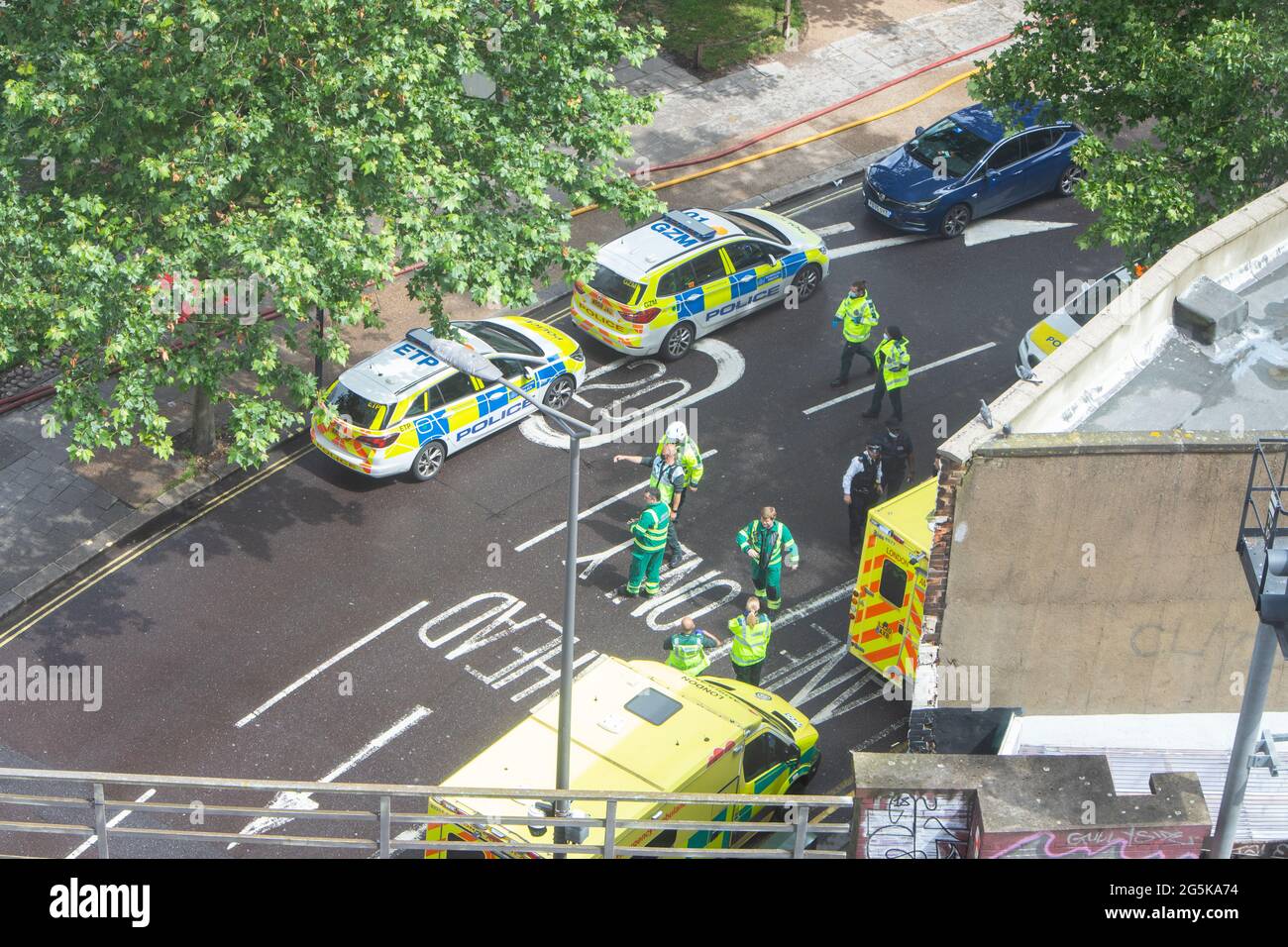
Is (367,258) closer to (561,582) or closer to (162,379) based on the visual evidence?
(162,379)

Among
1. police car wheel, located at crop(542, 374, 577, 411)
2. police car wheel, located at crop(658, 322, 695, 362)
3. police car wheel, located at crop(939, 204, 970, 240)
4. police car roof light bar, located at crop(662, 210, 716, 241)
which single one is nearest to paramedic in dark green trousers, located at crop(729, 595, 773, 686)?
police car wheel, located at crop(542, 374, 577, 411)

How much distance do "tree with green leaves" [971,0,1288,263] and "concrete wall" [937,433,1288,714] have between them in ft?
Answer: 25.1

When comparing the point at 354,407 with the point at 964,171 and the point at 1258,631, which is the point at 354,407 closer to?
the point at 964,171

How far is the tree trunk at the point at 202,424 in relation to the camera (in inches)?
844

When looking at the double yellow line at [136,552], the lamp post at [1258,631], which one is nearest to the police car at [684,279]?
the double yellow line at [136,552]

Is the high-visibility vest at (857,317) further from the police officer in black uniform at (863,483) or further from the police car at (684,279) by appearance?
the police officer in black uniform at (863,483)

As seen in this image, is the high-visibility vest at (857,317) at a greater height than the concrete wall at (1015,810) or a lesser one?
lesser

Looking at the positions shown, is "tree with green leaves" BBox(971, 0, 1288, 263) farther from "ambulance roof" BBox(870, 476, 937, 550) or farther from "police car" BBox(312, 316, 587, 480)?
"police car" BBox(312, 316, 587, 480)

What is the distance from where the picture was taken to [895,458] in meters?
20.7

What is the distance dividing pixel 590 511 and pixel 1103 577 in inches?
367

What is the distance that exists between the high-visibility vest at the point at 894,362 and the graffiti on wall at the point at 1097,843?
11.7m

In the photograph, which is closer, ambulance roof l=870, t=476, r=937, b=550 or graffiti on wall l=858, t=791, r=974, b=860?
graffiti on wall l=858, t=791, r=974, b=860

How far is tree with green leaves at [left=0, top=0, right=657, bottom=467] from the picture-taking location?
55.9 ft

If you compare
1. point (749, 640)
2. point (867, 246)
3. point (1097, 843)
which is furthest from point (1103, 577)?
point (867, 246)
